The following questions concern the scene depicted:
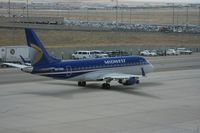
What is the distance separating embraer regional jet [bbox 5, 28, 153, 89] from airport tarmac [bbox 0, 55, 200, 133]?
122 centimetres

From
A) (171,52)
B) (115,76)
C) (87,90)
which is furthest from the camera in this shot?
(171,52)

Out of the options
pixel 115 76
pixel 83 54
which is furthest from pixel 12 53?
pixel 115 76

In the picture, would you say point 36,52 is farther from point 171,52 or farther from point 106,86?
point 171,52

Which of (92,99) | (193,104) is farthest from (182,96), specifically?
(92,99)

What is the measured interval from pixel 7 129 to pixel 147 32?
112m

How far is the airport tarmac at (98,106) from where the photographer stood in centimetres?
3525

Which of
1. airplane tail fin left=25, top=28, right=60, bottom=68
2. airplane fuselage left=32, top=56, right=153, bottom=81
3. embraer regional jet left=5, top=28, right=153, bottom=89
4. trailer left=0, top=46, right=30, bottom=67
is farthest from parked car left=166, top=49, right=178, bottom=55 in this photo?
airplane tail fin left=25, top=28, right=60, bottom=68

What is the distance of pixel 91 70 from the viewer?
5578cm

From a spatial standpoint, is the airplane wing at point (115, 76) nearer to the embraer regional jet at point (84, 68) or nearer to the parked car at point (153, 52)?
the embraer regional jet at point (84, 68)

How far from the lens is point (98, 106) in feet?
144

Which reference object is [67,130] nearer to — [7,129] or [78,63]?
[7,129]

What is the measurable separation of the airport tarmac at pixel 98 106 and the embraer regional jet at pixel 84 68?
1.22 metres

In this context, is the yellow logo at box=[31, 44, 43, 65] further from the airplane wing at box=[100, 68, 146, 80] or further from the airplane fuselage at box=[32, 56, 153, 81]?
the airplane wing at box=[100, 68, 146, 80]

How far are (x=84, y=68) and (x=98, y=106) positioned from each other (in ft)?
38.2
